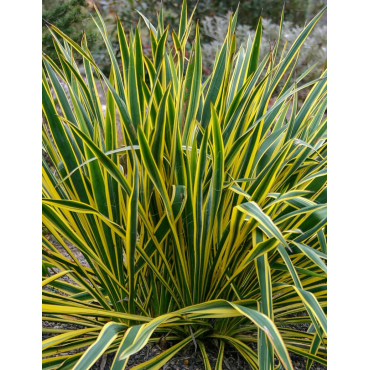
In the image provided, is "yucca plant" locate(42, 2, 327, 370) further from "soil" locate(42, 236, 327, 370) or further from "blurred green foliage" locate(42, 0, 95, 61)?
"blurred green foliage" locate(42, 0, 95, 61)

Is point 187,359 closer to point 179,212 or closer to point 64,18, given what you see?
point 179,212

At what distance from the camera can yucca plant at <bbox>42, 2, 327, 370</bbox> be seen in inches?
34.8

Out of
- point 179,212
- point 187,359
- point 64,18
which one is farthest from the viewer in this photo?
point 64,18

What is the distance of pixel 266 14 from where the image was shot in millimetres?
5051

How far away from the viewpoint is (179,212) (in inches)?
36.5

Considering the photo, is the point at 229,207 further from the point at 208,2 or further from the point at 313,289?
the point at 208,2

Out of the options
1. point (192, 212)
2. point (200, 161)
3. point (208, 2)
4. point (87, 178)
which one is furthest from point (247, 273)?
point (208, 2)

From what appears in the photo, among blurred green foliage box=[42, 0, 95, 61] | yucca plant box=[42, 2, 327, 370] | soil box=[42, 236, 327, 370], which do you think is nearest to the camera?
yucca plant box=[42, 2, 327, 370]

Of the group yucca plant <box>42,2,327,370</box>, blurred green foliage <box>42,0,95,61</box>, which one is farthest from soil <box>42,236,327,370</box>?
blurred green foliage <box>42,0,95,61</box>

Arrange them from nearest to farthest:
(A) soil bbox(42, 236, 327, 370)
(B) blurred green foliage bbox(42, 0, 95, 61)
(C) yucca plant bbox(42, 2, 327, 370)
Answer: (C) yucca plant bbox(42, 2, 327, 370) < (A) soil bbox(42, 236, 327, 370) < (B) blurred green foliage bbox(42, 0, 95, 61)

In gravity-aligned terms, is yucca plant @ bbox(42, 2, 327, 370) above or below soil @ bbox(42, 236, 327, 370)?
above

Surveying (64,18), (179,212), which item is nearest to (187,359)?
(179,212)

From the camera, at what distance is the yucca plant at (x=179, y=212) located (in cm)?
88
